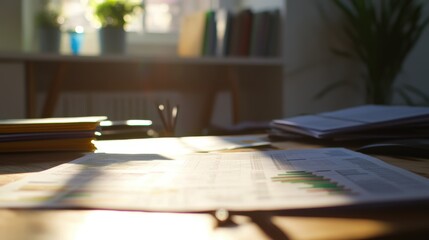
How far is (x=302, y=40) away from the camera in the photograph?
2.53 meters

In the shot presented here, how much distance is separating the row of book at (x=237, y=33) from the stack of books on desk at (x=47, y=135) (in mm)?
1622

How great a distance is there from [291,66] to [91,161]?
Result: 196 cm

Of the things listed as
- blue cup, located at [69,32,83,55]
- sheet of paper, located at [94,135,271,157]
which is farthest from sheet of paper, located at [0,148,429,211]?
blue cup, located at [69,32,83,55]

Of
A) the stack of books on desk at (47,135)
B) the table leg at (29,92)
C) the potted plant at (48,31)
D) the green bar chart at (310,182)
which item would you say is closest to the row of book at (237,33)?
the potted plant at (48,31)

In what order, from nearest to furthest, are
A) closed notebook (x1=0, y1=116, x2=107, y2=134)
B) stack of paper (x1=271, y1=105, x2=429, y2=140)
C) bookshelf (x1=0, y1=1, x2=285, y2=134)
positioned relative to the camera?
closed notebook (x1=0, y1=116, x2=107, y2=134)
stack of paper (x1=271, y1=105, x2=429, y2=140)
bookshelf (x1=0, y1=1, x2=285, y2=134)

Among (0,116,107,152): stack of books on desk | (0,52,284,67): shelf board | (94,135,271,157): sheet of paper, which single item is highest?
(0,52,284,67): shelf board

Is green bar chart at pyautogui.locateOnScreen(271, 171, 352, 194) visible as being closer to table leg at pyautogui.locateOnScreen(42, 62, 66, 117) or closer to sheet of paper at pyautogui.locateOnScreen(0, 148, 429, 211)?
sheet of paper at pyautogui.locateOnScreen(0, 148, 429, 211)

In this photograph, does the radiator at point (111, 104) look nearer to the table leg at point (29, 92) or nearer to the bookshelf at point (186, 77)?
the bookshelf at point (186, 77)

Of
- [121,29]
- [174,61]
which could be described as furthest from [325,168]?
[121,29]

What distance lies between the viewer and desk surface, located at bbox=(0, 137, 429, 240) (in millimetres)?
333

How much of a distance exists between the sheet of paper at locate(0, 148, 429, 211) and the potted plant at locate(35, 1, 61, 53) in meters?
1.70

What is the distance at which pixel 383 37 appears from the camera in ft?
7.84

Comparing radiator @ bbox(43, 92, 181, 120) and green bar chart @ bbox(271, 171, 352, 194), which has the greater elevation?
green bar chart @ bbox(271, 171, 352, 194)

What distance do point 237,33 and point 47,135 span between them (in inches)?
67.7
